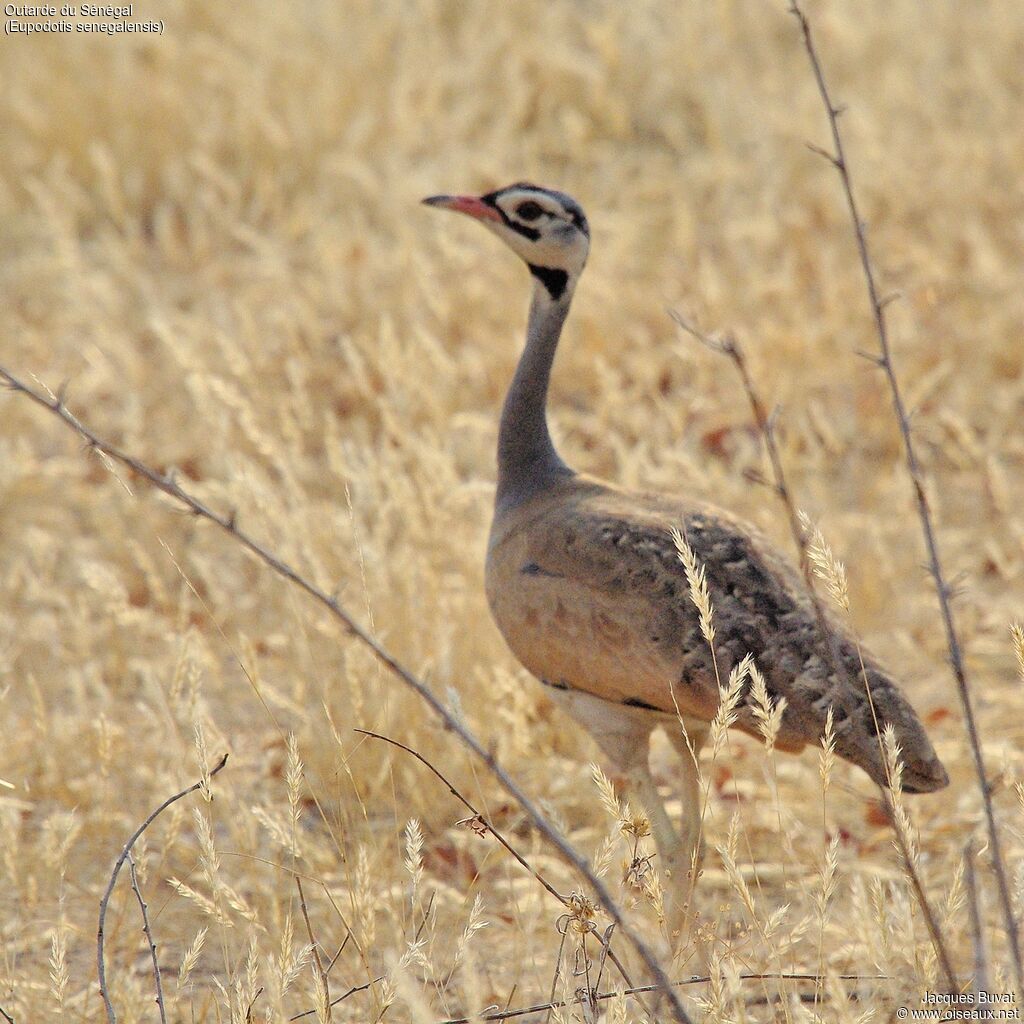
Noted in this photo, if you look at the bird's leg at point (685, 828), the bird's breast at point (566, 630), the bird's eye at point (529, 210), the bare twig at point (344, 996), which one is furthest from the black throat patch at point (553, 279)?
the bare twig at point (344, 996)

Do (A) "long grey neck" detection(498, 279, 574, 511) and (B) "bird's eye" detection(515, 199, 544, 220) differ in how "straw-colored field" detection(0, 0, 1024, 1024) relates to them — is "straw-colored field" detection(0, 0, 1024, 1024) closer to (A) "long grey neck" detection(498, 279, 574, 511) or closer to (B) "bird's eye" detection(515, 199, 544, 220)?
(A) "long grey neck" detection(498, 279, 574, 511)

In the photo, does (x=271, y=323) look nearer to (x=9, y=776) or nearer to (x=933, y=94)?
(x=9, y=776)

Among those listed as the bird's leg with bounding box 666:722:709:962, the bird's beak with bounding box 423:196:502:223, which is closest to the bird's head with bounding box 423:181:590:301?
the bird's beak with bounding box 423:196:502:223

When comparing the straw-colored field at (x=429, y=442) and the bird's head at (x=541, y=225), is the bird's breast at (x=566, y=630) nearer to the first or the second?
the straw-colored field at (x=429, y=442)

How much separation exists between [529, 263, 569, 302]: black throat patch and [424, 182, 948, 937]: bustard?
0.19 meters

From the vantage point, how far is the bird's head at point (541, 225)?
376 centimetres

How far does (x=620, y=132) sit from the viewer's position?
26.3 ft

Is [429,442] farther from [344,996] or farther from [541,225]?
[344,996]

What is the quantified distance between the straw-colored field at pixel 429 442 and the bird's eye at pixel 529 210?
79 cm

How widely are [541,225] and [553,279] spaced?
0.16 m

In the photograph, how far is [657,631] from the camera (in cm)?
313

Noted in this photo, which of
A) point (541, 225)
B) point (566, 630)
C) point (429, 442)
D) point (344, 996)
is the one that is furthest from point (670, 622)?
point (429, 442)

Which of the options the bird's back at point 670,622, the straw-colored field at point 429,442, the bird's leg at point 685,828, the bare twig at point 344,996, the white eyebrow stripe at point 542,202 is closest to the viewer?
the bare twig at point 344,996

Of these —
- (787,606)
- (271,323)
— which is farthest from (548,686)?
(271,323)
